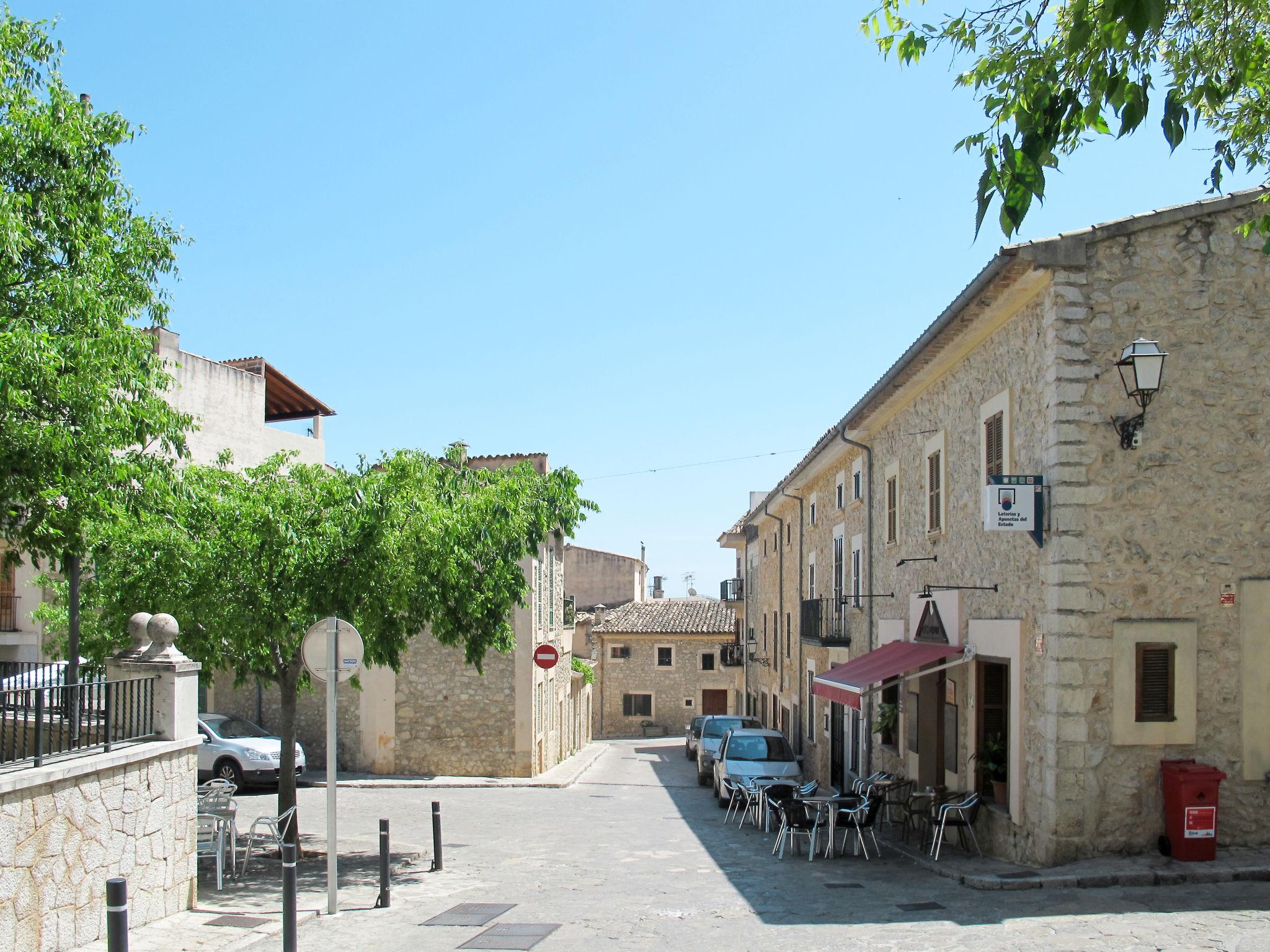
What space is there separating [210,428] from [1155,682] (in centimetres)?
2456

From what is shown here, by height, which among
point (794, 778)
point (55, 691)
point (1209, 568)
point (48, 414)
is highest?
point (48, 414)

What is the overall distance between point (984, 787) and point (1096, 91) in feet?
29.8

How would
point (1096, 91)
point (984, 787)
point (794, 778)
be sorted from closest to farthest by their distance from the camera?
1. point (1096, 91)
2. point (984, 787)
3. point (794, 778)

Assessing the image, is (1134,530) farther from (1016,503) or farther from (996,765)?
(996,765)

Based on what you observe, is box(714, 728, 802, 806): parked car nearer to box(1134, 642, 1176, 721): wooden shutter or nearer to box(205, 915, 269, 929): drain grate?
box(1134, 642, 1176, 721): wooden shutter

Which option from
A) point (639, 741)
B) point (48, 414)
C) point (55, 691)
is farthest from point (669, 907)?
point (639, 741)

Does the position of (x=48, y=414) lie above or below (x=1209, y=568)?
above

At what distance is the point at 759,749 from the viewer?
20781 mm

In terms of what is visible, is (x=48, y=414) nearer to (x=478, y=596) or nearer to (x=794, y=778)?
(x=478, y=596)

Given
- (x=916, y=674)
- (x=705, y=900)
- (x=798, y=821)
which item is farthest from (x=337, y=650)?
Answer: (x=916, y=674)

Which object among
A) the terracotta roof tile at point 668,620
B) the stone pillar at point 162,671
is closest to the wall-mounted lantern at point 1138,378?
the stone pillar at point 162,671

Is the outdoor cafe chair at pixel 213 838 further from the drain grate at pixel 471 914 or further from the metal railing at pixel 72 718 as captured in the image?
the drain grate at pixel 471 914

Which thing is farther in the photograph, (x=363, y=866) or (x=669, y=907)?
(x=363, y=866)

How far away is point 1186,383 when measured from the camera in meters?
10.6
